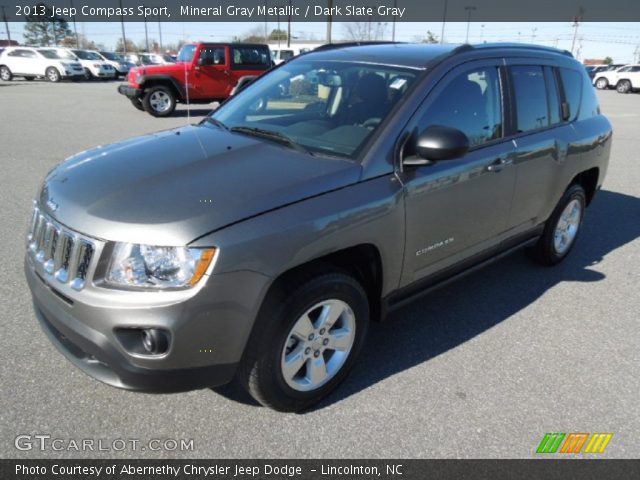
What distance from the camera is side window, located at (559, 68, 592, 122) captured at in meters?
4.28

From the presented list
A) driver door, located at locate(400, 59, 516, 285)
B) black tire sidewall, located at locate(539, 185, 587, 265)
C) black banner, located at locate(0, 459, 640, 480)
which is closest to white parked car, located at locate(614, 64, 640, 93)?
black tire sidewall, located at locate(539, 185, 587, 265)

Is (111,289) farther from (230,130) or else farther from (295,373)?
(230,130)

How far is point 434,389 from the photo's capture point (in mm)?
2873

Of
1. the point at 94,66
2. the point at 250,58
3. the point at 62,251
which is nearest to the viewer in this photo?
the point at 62,251

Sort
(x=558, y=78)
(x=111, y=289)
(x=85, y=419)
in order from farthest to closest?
(x=558, y=78)
(x=85, y=419)
(x=111, y=289)

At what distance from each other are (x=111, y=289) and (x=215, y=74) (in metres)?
13.9

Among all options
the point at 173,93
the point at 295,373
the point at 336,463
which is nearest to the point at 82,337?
the point at 295,373

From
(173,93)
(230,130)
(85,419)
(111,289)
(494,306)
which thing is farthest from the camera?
(173,93)

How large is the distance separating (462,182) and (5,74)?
106 ft

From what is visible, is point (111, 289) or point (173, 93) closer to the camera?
point (111, 289)

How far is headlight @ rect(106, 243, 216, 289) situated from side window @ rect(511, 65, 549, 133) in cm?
264

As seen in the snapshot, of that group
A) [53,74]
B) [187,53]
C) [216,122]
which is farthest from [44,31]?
[216,122]

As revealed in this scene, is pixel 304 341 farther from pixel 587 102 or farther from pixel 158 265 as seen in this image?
pixel 587 102

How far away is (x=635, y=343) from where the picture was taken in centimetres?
342
